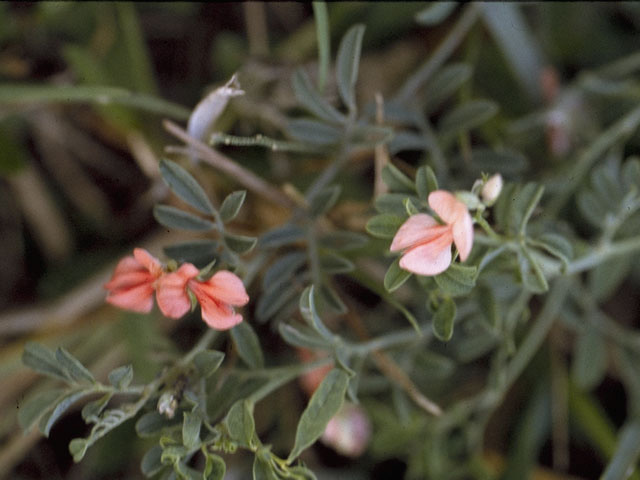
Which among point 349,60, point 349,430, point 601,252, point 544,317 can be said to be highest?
point 349,60

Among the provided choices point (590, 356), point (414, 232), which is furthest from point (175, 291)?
point (590, 356)

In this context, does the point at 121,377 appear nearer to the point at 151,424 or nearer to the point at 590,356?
the point at 151,424

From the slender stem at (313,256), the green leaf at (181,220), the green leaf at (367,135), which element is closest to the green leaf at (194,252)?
the green leaf at (181,220)

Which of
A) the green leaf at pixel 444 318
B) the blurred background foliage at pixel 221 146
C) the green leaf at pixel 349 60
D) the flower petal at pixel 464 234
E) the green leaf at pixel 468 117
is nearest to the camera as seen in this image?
the flower petal at pixel 464 234

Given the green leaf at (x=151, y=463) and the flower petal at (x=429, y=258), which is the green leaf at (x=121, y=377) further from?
the flower petal at (x=429, y=258)

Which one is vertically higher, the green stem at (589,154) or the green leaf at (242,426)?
the green leaf at (242,426)

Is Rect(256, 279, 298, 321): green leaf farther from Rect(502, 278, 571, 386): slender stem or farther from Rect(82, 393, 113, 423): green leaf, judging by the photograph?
Rect(502, 278, 571, 386): slender stem

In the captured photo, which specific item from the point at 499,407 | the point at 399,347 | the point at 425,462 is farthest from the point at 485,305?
the point at 499,407
